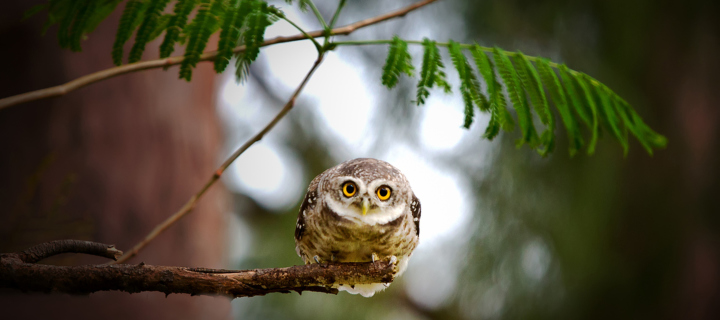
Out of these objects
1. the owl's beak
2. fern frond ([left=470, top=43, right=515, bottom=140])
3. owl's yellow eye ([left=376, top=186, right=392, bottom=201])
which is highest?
fern frond ([left=470, top=43, right=515, bottom=140])

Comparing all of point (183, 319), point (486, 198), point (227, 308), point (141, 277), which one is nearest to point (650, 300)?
point (486, 198)

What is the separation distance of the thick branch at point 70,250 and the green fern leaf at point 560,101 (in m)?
1.21

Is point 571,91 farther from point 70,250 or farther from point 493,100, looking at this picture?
point 70,250

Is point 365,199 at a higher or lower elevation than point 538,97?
lower

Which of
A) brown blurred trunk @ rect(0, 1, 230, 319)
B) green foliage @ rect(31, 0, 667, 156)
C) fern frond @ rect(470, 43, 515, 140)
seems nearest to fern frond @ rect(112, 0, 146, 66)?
green foliage @ rect(31, 0, 667, 156)

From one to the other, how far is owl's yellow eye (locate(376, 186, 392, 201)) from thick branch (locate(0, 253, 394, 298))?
0.71 feet

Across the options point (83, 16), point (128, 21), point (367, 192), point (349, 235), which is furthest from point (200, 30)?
point (349, 235)

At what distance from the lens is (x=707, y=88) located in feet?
17.2

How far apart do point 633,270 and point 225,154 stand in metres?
4.23

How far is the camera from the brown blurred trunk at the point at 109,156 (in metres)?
2.96

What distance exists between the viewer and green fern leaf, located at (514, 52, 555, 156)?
1.38 metres

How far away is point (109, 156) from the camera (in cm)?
347

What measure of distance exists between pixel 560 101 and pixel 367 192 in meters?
0.61

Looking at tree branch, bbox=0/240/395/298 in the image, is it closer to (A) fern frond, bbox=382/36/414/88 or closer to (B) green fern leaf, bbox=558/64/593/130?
(A) fern frond, bbox=382/36/414/88
